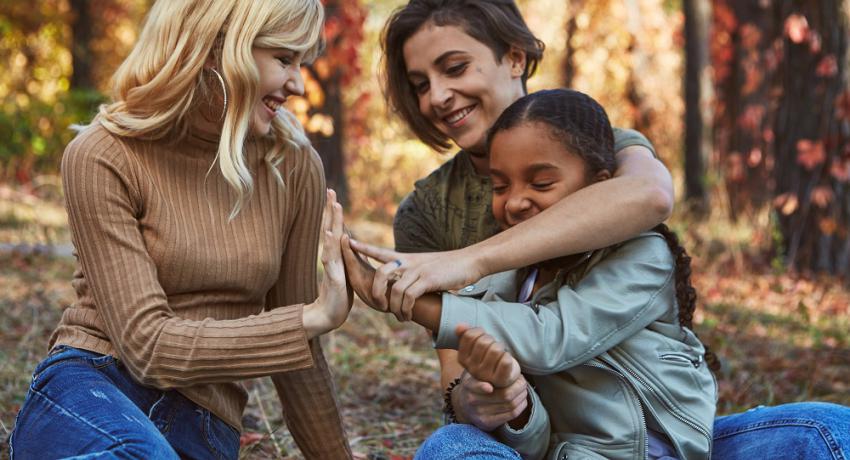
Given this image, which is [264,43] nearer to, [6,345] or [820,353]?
[6,345]

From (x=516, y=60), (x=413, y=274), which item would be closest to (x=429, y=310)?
(x=413, y=274)

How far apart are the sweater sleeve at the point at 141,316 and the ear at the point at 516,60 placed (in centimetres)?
99

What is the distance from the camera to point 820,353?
4.38 metres

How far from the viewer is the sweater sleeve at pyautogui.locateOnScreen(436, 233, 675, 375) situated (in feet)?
6.38

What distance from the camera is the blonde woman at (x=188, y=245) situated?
82.0 inches

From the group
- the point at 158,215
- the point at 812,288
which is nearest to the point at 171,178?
the point at 158,215

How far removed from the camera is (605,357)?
2029mm

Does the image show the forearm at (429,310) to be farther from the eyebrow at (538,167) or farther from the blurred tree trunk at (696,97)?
the blurred tree trunk at (696,97)

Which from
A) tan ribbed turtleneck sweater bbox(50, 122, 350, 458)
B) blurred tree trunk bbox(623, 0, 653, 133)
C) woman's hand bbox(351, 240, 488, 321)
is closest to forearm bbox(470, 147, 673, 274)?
woman's hand bbox(351, 240, 488, 321)

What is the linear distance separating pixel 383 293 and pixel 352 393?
1.84m

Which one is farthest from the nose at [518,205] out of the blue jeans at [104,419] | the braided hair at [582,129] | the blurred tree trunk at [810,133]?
the blurred tree trunk at [810,133]

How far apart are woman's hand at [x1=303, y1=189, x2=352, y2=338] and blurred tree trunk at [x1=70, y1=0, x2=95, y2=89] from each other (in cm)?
977

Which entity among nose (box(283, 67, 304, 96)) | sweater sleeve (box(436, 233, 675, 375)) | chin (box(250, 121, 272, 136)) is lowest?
sweater sleeve (box(436, 233, 675, 375))

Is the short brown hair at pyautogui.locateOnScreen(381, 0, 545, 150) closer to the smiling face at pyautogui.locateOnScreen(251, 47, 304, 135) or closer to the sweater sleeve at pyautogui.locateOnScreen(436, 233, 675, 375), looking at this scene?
the smiling face at pyautogui.locateOnScreen(251, 47, 304, 135)
